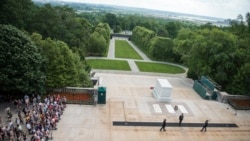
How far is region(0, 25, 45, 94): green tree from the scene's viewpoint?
88.3 ft

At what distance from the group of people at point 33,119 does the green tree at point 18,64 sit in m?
1.41

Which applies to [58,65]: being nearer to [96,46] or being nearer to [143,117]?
[143,117]

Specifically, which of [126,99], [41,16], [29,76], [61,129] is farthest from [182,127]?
[41,16]

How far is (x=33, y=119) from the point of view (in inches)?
949

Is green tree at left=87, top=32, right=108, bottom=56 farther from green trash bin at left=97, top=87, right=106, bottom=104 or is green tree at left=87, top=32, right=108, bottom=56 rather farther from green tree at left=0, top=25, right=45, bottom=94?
green tree at left=0, top=25, right=45, bottom=94

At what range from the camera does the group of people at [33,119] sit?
22.0m

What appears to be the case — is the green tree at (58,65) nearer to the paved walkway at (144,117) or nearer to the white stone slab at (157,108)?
the paved walkway at (144,117)

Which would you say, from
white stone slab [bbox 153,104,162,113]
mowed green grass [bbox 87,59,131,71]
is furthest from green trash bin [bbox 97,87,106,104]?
mowed green grass [bbox 87,59,131,71]

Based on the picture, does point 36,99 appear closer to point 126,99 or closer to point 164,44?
point 126,99

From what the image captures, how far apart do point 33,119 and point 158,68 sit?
4324cm

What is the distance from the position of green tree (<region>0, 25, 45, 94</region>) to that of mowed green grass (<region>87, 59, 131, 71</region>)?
95.2ft

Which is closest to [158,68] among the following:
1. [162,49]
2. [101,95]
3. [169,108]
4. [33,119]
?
[162,49]

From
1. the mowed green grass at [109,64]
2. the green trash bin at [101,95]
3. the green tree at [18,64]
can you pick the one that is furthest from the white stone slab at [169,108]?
the mowed green grass at [109,64]

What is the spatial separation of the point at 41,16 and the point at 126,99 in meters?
20.8
